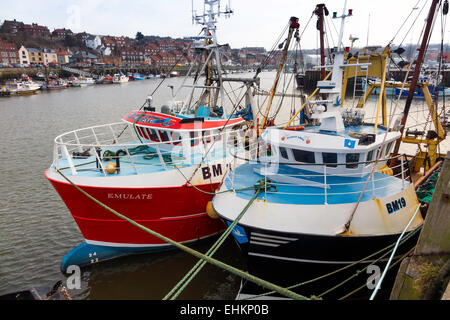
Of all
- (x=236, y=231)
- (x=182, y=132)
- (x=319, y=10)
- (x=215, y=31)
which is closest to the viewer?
(x=236, y=231)

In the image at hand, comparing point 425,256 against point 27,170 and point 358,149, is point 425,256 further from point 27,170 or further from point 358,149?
point 27,170

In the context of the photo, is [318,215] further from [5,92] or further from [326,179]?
[5,92]

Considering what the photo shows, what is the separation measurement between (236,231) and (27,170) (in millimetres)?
16628

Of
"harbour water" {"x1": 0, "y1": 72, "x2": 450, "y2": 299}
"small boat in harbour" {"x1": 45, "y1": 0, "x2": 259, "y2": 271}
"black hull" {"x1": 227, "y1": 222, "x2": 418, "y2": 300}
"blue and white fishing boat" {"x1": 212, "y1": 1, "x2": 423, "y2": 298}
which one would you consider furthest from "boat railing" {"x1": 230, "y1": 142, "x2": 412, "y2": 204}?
"harbour water" {"x1": 0, "y1": 72, "x2": 450, "y2": 299}

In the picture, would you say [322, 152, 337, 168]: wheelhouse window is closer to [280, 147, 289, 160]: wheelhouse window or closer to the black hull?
[280, 147, 289, 160]: wheelhouse window

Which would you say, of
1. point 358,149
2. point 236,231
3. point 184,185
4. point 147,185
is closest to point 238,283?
point 236,231

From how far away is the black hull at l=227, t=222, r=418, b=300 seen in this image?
6.78 metres

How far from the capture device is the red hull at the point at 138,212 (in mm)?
9086

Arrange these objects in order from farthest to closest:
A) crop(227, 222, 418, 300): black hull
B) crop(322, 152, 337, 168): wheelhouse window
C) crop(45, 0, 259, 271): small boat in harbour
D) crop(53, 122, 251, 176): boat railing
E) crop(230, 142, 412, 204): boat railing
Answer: crop(53, 122, 251, 176): boat railing → crop(45, 0, 259, 271): small boat in harbour → crop(322, 152, 337, 168): wheelhouse window → crop(230, 142, 412, 204): boat railing → crop(227, 222, 418, 300): black hull

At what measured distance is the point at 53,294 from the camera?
15.6 feet

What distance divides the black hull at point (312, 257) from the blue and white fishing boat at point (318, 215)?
0.07 ft

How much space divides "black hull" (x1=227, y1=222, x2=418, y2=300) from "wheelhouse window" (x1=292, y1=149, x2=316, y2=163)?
2359 mm

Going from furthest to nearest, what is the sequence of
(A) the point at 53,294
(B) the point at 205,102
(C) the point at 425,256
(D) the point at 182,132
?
(B) the point at 205,102
(D) the point at 182,132
(A) the point at 53,294
(C) the point at 425,256

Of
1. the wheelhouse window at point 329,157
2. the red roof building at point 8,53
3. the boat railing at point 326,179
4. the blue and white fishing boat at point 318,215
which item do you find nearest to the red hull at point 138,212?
the blue and white fishing boat at point 318,215
